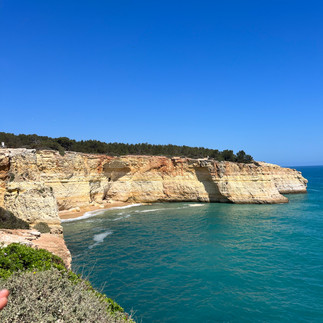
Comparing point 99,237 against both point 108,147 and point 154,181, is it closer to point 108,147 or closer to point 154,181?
point 154,181

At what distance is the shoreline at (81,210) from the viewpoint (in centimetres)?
2885

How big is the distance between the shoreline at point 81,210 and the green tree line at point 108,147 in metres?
7.75

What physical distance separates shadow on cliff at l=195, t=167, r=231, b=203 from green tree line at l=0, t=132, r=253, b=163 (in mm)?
4587

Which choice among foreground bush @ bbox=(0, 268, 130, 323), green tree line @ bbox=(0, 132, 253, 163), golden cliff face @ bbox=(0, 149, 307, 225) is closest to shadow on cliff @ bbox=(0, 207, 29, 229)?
foreground bush @ bbox=(0, 268, 130, 323)

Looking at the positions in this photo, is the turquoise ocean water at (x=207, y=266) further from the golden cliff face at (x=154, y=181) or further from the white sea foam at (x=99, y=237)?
the golden cliff face at (x=154, y=181)

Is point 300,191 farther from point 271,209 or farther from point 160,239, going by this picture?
point 160,239

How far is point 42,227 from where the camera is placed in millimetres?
15641

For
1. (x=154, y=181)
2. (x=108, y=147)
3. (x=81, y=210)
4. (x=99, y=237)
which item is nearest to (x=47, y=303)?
(x=99, y=237)

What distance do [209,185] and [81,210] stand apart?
20.4 meters

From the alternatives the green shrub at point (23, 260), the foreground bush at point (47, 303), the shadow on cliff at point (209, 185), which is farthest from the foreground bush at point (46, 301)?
the shadow on cliff at point (209, 185)

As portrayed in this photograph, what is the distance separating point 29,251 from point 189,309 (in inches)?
257

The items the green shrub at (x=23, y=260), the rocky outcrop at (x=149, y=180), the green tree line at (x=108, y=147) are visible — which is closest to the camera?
the green shrub at (x=23, y=260)

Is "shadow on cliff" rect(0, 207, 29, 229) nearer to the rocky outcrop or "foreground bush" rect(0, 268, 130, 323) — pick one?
"foreground bush" rect(0, 268, 130, 323)

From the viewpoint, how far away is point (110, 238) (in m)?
19.8
